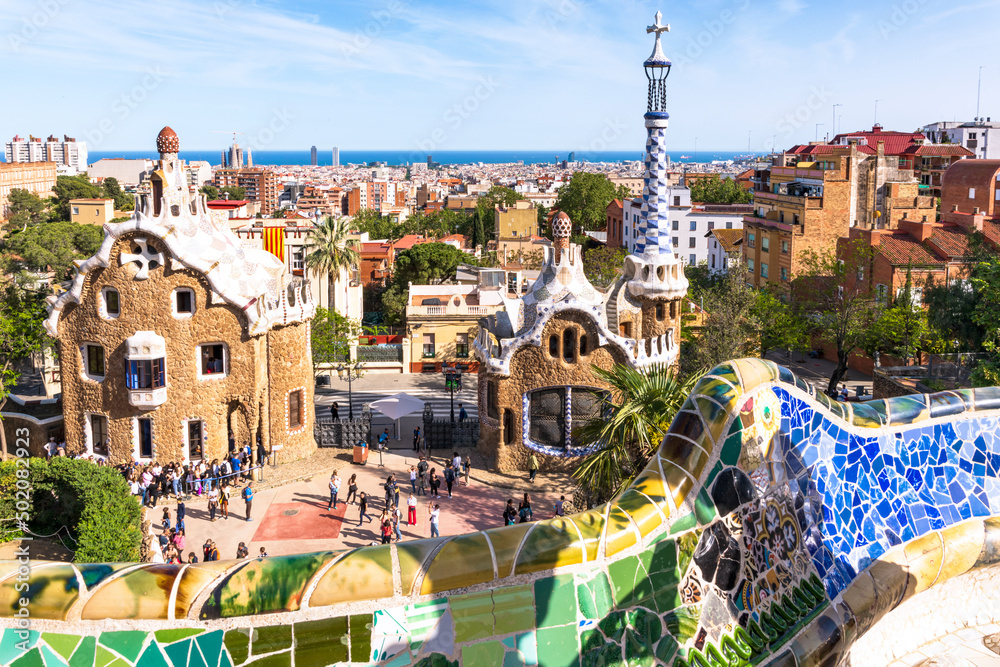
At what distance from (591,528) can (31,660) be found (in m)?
5.21

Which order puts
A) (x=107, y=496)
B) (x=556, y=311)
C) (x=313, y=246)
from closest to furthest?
1. (x=107, y=496)
2. (x=556, y=311)
3. (x=313, y=246)

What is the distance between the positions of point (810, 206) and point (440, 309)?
2812 centimetres

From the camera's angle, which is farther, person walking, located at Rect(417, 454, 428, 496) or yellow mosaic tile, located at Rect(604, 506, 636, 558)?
person walking, located at Rect(417, 454, 428, 496)

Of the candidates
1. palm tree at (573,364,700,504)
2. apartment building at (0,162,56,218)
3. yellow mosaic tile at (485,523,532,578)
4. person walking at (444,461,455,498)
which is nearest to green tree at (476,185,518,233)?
apartment building at (0,162,56,218)

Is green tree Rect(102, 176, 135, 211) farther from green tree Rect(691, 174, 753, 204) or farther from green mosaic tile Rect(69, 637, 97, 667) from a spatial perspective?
green mosaic tile Rect(69, 637, 97, 667)

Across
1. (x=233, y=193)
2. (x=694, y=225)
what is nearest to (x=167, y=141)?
(x=694, y=225)

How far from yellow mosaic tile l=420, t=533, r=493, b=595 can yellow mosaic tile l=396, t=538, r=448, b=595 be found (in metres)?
0.09

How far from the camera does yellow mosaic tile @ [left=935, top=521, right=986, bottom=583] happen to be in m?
11.2

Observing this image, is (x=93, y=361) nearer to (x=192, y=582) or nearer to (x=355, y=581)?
(x=192, y=582)

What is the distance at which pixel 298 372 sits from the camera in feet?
101

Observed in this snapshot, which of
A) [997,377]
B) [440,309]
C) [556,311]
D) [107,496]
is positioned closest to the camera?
[107,496]

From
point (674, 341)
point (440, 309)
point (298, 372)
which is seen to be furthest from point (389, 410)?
point (440, 309)

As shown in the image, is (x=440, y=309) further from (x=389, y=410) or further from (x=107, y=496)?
(x=107, y=496)

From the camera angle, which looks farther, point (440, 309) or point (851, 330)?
point (440, 309)
